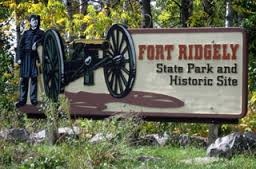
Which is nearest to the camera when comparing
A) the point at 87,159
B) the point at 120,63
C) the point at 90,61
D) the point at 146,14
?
the point at 87,159

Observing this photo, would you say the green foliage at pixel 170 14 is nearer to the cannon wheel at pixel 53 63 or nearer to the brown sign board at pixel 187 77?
the cannon wheel at pixel 53 63

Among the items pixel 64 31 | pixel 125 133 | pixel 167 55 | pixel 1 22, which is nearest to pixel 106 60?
pixel 167 55

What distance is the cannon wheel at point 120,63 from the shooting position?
35.5ft

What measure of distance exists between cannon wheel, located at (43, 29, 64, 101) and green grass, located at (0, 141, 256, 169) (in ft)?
8.43

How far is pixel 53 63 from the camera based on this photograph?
11.6 meters

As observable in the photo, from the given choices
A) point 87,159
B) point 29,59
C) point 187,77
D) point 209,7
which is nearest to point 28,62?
point 29,59

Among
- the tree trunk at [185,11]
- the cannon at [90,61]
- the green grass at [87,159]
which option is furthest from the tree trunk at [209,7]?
the green grass at [87,159]

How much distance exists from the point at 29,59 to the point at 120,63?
6.42 feet

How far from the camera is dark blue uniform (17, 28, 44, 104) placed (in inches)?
462

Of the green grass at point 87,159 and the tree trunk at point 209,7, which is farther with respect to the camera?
the tree trunk at point 209,7

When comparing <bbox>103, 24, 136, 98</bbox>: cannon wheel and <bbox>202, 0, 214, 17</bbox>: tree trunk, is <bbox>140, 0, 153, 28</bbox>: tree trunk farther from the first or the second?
<bbox>103, 24, 136, 98</bbox>: cannon wheel

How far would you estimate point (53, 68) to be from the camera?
11633mm

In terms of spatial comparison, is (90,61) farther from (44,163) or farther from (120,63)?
(44,163)

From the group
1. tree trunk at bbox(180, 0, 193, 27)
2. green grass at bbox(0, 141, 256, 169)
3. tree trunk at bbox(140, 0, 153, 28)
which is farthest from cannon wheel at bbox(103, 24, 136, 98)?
tree trunk at bbox(180, 0, 193, 27)
